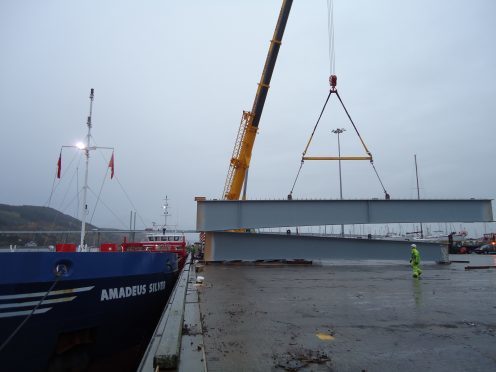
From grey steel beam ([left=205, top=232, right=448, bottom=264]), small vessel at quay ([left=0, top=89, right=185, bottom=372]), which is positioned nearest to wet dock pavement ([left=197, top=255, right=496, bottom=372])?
small vessel at quay ([left=0, top=89, right=185, bottom=372])

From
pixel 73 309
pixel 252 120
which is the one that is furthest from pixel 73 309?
pixel 252 120

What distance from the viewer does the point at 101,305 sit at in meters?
6.47

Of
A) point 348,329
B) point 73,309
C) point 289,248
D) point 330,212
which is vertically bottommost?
point 348,329

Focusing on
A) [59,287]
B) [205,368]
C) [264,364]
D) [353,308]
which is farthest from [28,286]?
[353,308]

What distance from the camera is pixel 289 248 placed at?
64.5 ft

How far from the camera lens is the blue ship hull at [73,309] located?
525 cm

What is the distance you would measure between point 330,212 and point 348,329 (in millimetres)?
14461

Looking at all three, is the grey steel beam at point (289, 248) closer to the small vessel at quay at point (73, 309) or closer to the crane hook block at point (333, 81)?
the crane hook block at point (333, 81)

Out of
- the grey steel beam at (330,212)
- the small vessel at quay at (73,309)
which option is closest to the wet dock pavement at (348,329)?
the small vessel at quay at (73,309)

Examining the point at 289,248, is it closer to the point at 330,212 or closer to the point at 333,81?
the point at 330,212

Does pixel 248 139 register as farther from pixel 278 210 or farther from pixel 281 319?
pixel 281 319

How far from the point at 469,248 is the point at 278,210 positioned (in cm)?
3562

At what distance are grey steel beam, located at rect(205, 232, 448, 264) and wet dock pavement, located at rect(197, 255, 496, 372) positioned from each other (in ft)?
31.3

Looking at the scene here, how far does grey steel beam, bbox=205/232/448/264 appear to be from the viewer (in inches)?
766
